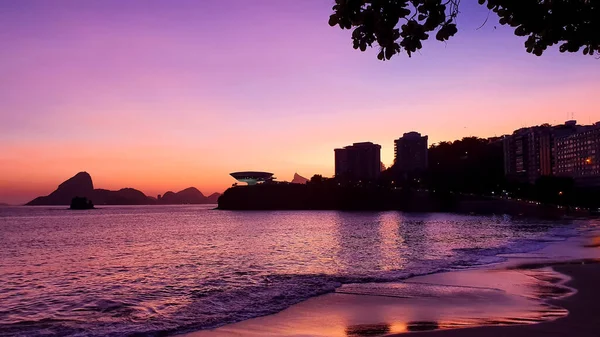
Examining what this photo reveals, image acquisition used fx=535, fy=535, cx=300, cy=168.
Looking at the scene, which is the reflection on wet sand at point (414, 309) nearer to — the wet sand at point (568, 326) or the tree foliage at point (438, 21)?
the wet sand at point (568, 326)

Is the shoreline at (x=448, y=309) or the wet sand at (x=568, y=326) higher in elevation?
the wet sand at (x=568, y=326)

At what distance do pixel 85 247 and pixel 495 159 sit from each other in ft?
580

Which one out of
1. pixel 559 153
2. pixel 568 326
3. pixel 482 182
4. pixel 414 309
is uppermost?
pixel 559 153

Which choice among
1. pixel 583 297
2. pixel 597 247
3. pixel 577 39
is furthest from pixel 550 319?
pixel 597 247

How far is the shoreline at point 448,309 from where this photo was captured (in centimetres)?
1109

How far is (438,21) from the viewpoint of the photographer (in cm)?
465

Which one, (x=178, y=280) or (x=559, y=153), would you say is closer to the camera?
(x=178, y=280)

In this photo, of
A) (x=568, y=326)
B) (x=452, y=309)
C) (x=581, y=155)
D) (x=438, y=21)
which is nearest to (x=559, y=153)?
(x=581, y=155)

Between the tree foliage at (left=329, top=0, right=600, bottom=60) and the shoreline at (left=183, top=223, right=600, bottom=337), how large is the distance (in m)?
6.99

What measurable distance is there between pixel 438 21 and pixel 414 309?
10352 millimetres

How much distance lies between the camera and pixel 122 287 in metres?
20.1

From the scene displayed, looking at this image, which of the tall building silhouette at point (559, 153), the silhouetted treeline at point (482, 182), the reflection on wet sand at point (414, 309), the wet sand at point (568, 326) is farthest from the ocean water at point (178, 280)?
the tall building silhouette at point (559, 153)

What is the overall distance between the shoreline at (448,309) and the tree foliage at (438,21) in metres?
6.99

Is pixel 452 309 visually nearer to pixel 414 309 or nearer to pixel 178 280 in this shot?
pixel 414 309
